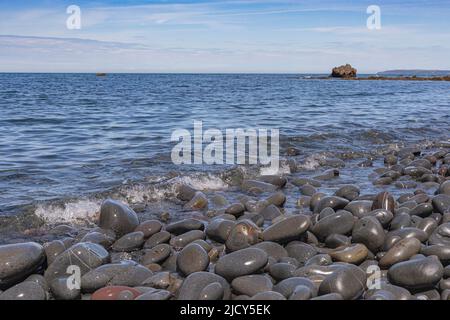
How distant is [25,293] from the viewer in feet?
15.0

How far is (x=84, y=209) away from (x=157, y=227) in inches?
83.1

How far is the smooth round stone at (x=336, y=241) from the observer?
584 centimetres

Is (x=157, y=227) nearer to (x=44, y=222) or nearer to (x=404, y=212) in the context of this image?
(x=44, y=222)

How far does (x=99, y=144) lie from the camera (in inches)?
562

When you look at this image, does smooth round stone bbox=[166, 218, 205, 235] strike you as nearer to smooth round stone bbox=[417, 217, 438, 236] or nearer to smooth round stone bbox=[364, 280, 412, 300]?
smooth round stone bbox=[364, 280, 412, 300]

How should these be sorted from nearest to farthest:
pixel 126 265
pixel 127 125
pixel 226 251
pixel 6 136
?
pixel 126 265 < pixel 226 251 < pixel 6 136 < pixel 127 125

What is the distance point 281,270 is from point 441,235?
7.57 ft

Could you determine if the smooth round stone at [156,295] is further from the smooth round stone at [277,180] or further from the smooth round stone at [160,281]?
the smooth round stone at [277,180]

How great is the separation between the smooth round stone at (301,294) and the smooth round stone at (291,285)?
0.08 meters

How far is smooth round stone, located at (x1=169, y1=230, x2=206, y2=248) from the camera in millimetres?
6144

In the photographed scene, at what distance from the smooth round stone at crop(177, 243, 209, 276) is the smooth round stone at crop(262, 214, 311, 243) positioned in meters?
1.00

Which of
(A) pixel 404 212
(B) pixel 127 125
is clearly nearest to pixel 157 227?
(A) pixel 404 212

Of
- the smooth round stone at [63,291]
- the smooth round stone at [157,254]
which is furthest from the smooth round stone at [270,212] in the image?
the smooth round stone at [63,291]
